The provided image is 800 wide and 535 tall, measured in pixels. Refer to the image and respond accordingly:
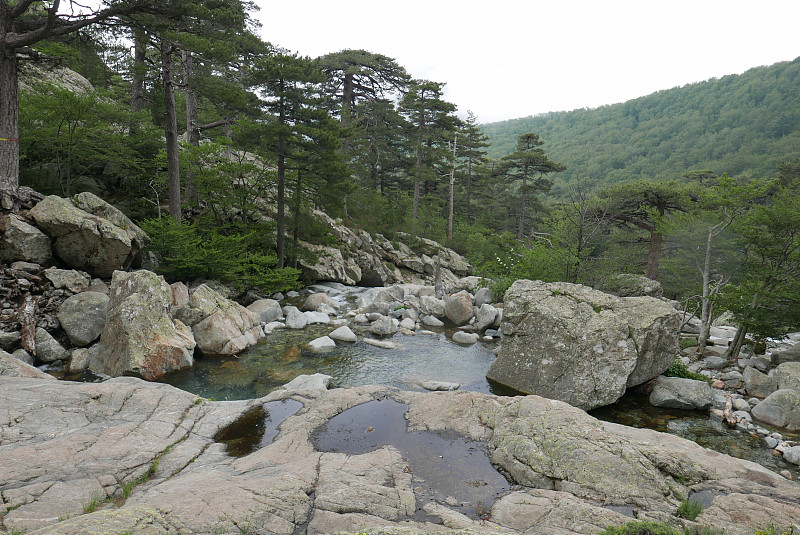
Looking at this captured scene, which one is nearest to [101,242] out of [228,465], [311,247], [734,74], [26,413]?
[26,413]

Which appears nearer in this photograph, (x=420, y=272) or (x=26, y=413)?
(x=26, y=413)

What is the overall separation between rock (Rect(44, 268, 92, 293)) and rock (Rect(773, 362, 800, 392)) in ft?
57.9

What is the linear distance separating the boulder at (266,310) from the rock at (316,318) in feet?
3.31

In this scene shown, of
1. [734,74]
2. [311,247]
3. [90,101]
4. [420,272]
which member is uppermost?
[734,74]

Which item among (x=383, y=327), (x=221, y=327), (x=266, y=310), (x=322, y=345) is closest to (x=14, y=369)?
(x=221, y=327)

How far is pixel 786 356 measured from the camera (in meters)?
10.6

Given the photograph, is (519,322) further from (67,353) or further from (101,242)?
(101,242)

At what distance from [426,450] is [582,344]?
5.14 meters

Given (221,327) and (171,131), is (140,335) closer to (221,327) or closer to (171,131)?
(221,327)

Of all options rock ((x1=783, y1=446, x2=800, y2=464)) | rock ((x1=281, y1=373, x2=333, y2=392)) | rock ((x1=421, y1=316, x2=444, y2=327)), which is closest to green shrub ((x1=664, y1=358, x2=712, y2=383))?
rock ((x1=783, y1=446, x2=800, y2=464))

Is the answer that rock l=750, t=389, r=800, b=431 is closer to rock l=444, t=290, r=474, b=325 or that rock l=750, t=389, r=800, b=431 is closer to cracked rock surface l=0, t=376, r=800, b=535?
cracked rock surface l=0, t=376, r=800, b=535

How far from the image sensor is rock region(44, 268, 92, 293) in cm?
989

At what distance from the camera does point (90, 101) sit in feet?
40.8

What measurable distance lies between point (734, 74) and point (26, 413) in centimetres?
12963
